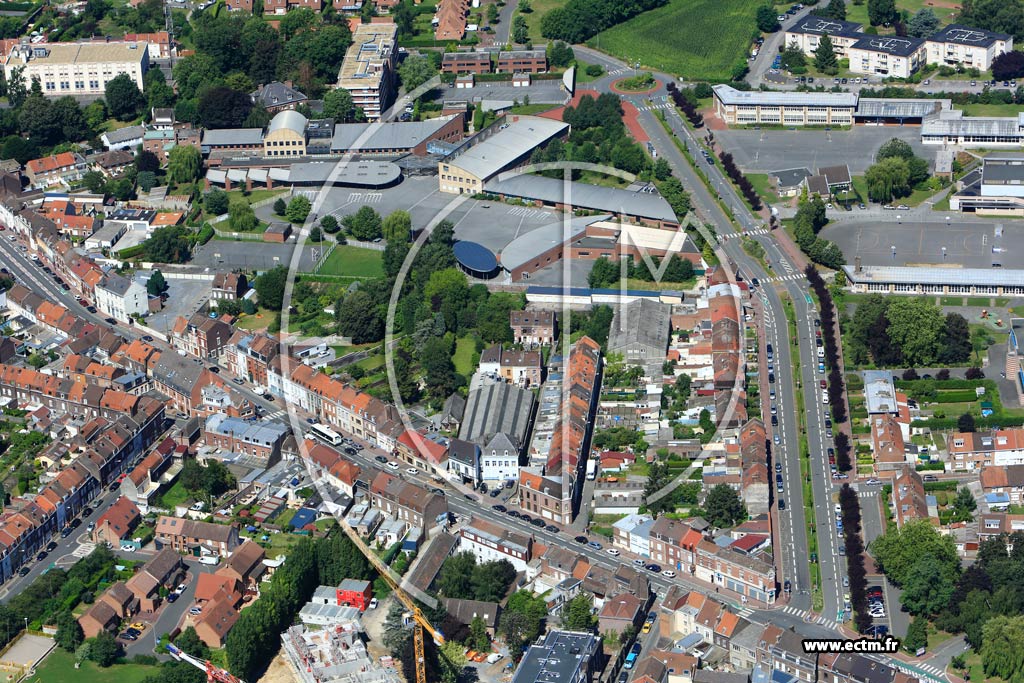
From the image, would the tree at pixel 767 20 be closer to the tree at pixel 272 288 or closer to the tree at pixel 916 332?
the tree at pixel 916 332

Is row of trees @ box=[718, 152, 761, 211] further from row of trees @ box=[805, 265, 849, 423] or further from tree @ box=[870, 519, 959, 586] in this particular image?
tree @ box=[870, 519, 959, 586]

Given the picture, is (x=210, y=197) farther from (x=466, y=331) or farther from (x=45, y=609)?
(x=45, y=609)

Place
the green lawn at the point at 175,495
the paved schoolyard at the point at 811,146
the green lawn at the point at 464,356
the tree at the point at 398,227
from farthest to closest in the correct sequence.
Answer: the paved schoolyard at the point at 811,146 → the tree at the point at 398,227 → the green lawn at the point at 464,356 → the green lawn at the point at 175,495

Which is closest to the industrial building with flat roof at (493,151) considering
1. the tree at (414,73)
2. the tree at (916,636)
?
the tree at (414,73)

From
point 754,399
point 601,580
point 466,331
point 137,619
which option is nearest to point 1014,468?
point 754,399

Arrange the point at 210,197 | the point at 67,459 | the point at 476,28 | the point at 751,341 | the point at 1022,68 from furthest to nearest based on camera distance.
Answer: the point at 476,28
the point at 1022,68
the point at 210,197
the point at 751,341
the point at 67,459

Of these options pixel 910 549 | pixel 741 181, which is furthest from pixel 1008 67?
pixel 910 549
